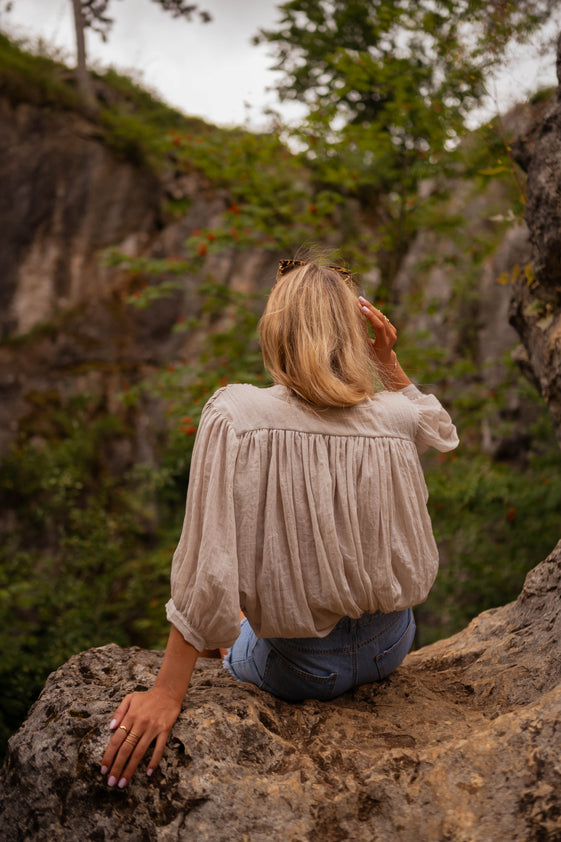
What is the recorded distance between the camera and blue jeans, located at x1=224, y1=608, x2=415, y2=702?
1741 mm

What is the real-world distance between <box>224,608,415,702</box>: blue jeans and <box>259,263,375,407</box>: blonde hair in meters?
0.66

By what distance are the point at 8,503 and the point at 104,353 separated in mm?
2513

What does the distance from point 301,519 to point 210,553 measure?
0.26 meters

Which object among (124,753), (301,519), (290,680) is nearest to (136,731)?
(124,753)

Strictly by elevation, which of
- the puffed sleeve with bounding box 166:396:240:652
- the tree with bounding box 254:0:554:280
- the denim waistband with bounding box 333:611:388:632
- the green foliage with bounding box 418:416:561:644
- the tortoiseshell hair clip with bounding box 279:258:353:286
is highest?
the tree with bounding box 254:0:554:280

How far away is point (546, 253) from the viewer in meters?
2.71

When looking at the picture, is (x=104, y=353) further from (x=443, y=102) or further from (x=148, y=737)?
(x=148, y=737)

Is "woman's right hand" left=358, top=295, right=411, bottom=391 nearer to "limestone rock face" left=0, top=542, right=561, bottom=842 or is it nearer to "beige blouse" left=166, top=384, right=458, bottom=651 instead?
"beige blouse" left=166, top=384, right=458, bottom=651

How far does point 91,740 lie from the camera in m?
1.45

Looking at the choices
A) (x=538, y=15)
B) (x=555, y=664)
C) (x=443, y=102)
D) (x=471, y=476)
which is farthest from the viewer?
(x=443, y=102)

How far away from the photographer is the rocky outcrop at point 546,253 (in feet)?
8.52

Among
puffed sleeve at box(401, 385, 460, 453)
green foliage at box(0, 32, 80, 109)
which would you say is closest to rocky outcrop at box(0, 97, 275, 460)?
green foliage at box(0, 32, 80, 109)

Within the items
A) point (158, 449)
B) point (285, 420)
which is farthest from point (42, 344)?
point (285, 420)

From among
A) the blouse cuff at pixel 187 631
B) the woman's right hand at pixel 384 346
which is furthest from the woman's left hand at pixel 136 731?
the woman's right hand at pixel 384 346
